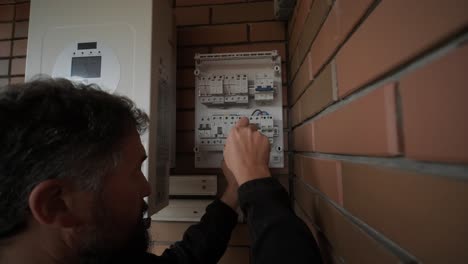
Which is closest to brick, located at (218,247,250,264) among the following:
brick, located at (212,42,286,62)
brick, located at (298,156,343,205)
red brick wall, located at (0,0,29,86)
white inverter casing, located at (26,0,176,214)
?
white inverter casing, located at (26,0,176,214)

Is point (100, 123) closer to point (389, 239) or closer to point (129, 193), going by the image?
point (129, 193)

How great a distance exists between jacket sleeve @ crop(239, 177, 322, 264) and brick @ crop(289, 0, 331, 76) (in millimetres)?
412

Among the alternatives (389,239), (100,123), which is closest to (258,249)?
(389,239)

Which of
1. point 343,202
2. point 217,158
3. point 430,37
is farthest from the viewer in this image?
point 217,158

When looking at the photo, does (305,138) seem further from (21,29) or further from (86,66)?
(21,29)

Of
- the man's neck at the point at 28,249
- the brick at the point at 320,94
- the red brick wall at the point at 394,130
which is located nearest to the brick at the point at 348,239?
the red brick wall at the point at 394,130

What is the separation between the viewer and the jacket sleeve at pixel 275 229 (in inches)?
18.8

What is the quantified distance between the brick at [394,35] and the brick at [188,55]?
808 millimetres

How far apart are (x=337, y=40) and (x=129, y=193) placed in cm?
55

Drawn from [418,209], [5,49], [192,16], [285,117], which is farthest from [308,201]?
[5,49]

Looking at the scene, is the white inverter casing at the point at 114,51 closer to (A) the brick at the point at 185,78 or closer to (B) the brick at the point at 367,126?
(A) the brick at the point at 185,78

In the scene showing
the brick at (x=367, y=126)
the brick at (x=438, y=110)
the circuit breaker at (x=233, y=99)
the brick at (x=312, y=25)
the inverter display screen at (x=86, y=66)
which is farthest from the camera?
the circuit breaker at (x=233, y=99)

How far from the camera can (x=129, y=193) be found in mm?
563

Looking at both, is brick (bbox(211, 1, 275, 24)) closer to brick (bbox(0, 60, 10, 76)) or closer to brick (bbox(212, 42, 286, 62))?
brick (bbox(212, 42, 286, 62))
